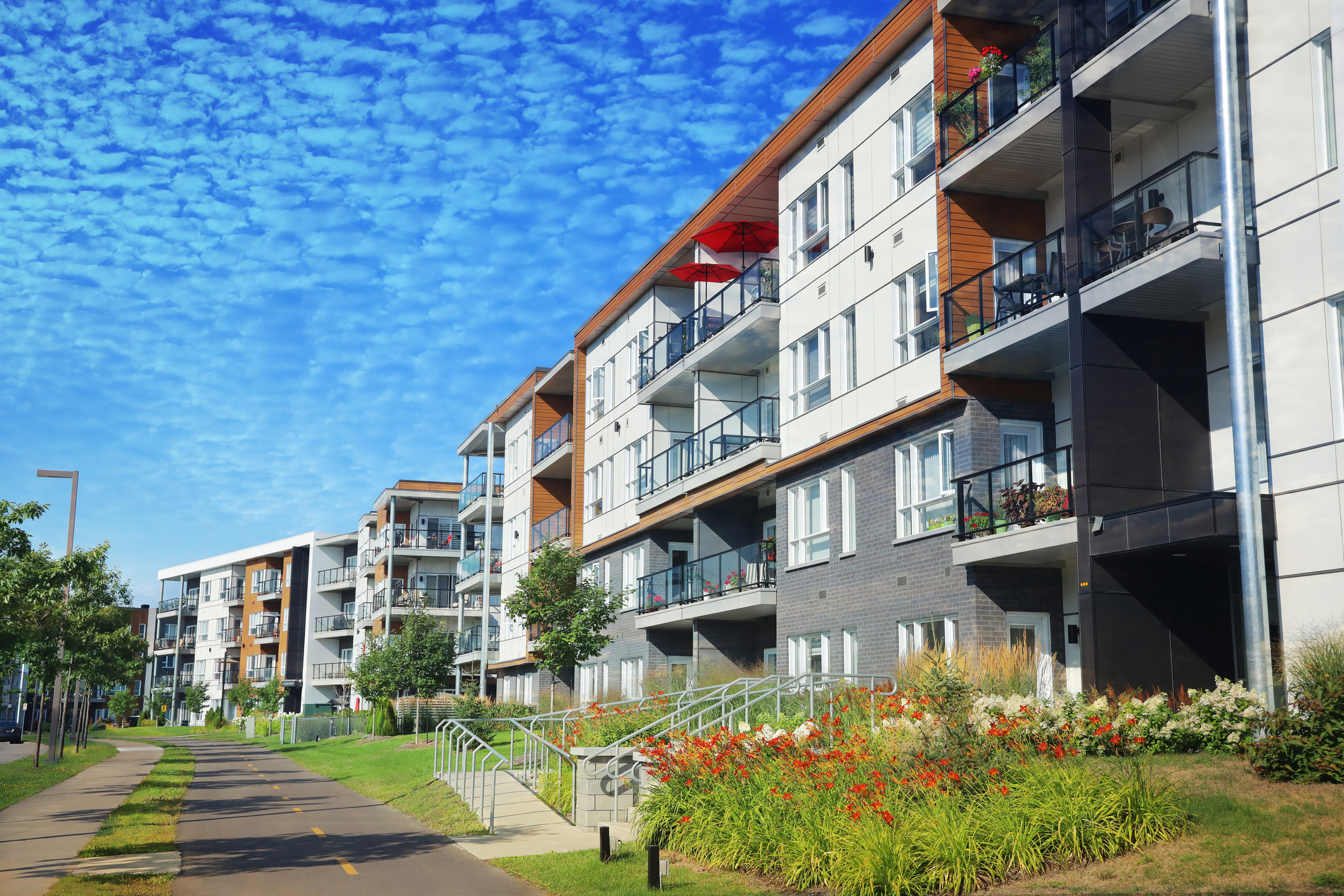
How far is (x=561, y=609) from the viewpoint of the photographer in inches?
1262

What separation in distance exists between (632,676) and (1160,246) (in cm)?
2272

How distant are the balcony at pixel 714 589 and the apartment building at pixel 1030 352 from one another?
103 mm

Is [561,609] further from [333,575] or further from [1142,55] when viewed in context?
[333,575]

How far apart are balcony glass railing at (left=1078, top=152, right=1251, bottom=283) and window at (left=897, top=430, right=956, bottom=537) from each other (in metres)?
4.39

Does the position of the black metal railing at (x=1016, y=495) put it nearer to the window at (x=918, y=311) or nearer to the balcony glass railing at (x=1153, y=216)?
the window at (x=918, y=311)

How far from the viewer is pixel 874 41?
23.1 metres

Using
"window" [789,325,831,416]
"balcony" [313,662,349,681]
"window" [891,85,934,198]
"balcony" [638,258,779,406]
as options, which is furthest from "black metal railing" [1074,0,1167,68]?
"balcony" [313,662,349,681]

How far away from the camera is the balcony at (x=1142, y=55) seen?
1593cm

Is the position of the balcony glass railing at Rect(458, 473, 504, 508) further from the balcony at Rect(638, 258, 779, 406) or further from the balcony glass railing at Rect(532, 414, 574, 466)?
the balcony at Rect(638, 258, 779, 406)

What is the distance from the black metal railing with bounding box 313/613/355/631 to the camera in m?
81.2

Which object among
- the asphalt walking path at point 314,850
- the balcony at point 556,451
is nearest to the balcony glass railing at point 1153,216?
the asphalt walking path at point 314,850

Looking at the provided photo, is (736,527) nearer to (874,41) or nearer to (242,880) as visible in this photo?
(874,41)

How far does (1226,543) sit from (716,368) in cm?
1758

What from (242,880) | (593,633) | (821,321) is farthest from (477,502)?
(242,880)
